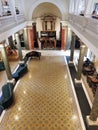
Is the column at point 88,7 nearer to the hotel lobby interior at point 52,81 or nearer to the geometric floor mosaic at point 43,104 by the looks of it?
the hotel lobby interior at point 52,81

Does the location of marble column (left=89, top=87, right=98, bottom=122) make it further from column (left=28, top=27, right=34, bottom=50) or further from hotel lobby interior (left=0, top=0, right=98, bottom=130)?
column (left=28, top=27, right=34, bottom=50)

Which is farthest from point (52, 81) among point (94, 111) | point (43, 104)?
point (94, 111)

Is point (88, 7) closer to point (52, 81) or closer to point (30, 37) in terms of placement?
point (52, 81)

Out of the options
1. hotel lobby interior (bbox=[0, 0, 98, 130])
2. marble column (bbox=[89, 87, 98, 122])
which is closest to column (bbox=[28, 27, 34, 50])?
hotel lobby interior (bbox=[0, 0, 98, 130])

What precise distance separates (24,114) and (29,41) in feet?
34.4

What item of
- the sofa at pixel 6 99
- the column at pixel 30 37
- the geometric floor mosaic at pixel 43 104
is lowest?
the geometric floor mosaic at pixel 43 104

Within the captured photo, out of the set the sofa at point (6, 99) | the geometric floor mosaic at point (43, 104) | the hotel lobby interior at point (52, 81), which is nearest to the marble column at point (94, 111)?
the hotel lobby interior at point (52, 81)

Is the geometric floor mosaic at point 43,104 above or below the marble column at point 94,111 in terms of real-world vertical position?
below

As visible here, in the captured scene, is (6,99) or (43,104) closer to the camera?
(6,99)

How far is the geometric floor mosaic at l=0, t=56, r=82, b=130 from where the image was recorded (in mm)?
6137

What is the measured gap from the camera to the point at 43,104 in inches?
290

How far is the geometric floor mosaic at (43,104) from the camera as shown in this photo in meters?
6.14

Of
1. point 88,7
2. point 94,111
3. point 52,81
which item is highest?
point 88,7

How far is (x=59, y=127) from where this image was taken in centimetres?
598
